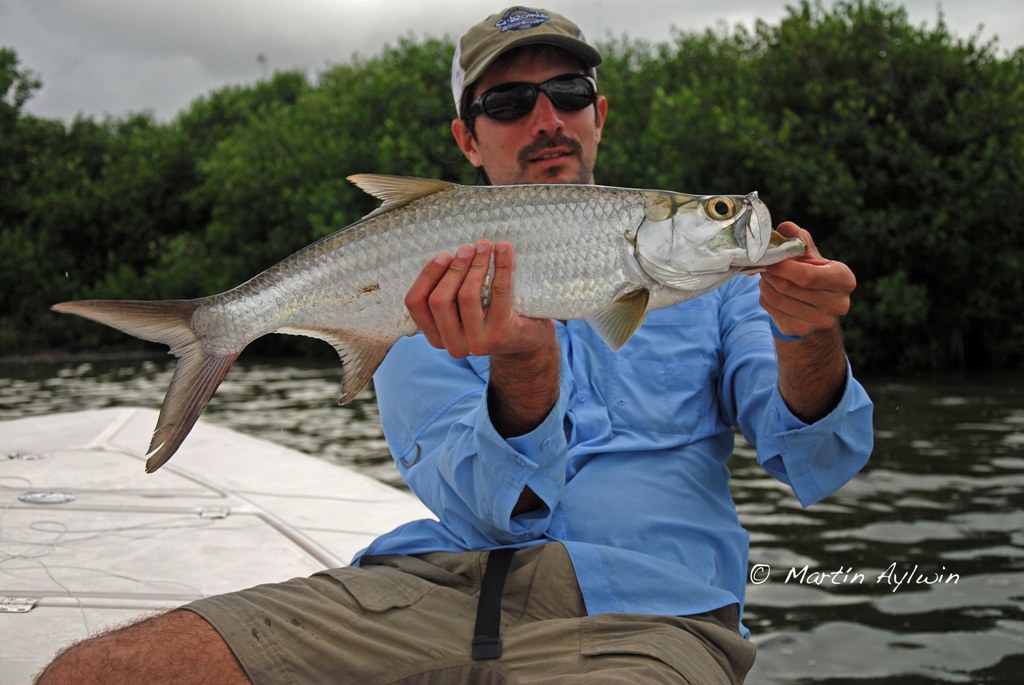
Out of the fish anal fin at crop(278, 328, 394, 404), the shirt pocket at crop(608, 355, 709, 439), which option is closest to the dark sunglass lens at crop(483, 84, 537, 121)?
the shirt pocket at crop(608, 355, 709, 439)

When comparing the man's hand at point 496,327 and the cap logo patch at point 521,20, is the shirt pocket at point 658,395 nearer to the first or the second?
the man's hand at point 496,327

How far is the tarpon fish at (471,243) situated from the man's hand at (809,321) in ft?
0.21

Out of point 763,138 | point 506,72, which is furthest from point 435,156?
point 506,72

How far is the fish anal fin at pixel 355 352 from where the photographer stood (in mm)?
2707

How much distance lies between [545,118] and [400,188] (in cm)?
107

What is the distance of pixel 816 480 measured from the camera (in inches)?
116

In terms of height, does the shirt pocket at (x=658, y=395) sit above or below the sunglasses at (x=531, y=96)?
below

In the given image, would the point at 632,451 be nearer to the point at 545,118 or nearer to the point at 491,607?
the point at 491,607

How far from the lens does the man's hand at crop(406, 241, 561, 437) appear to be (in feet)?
8.21

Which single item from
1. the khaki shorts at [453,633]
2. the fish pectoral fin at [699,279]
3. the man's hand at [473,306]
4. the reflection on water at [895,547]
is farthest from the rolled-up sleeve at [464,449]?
the reflection on water at [895,547]

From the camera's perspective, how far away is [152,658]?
2.51 meters

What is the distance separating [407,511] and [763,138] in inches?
601

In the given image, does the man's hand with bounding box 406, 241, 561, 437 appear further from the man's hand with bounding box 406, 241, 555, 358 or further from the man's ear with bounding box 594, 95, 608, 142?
the man's ear with bounding box 594, 95, 608, 142

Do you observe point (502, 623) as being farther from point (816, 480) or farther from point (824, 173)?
point (824, 173)
